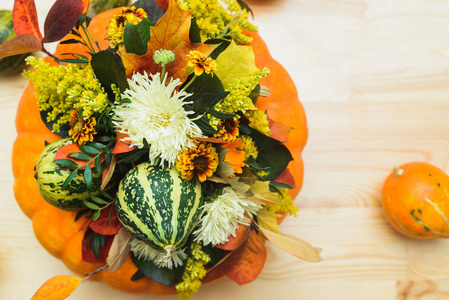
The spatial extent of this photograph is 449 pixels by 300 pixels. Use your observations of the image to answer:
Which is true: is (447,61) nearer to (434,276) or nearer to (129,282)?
(434,276)

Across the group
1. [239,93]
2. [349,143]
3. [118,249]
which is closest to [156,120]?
[239,93]

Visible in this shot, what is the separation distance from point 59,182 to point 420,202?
2.60 feet

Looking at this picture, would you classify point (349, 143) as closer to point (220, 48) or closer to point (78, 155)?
point (220, 48)

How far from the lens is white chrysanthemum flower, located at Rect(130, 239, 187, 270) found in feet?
2.08

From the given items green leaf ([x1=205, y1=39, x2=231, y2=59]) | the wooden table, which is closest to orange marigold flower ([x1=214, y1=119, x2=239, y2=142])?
green leaf ([x1=205, y1=39, x2=231, y2=59])

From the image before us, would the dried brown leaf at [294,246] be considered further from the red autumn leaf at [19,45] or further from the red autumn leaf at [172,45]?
the red autumn leaf at [19,45]

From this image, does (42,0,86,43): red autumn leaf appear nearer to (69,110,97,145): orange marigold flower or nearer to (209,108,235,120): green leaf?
(69,110,97,145): orange marigold flower

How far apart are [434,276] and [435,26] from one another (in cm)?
71

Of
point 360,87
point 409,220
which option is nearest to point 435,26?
point 360,87

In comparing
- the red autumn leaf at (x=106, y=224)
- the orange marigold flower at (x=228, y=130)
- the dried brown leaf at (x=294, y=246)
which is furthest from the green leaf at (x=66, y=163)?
the dried brown leaf at (x=294, y=246)

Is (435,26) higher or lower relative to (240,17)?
lower

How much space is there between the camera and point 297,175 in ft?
2.53

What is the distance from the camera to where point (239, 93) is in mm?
529

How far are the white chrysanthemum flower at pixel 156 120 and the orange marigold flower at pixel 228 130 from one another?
37mm
